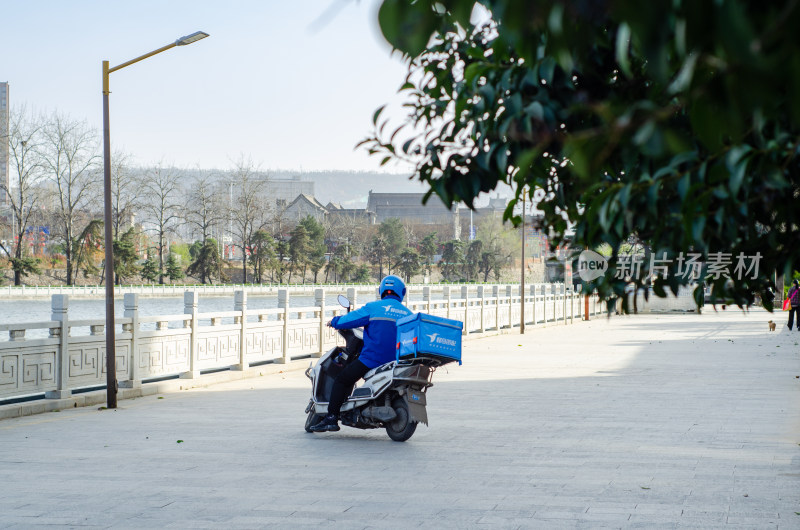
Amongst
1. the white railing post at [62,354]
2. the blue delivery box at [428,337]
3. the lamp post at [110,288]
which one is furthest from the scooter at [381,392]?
the white railing post at [62,354]

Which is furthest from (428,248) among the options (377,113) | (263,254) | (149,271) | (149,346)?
A: (377,113)

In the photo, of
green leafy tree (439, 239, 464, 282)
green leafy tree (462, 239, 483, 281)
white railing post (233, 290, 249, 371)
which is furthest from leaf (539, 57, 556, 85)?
green leafy tree (462, 239, 483, 281)

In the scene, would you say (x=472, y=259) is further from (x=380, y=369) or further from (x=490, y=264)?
(x=380, y=369)

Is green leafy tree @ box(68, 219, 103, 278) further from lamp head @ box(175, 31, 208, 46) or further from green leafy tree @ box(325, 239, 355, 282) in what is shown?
lamp head @ box(175, 31, 208, 46)

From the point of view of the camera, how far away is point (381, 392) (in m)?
9.16

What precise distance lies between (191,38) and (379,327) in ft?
17.2

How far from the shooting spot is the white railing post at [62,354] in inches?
475

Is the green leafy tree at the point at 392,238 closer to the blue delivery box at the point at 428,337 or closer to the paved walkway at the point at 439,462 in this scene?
the paved walkway at the point at 439,462

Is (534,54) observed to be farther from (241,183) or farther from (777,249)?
(241,183)

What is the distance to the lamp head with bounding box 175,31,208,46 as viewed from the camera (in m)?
12.2

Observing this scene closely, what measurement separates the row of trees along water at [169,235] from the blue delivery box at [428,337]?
5920 centimetres

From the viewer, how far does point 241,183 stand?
8444cm

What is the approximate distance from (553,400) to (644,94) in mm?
10015

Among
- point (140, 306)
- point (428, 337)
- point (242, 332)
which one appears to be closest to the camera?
point (428, 337)
